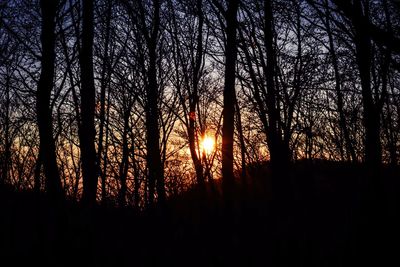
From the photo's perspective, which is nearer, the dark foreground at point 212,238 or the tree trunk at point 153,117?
the dark foreground at point 212,238

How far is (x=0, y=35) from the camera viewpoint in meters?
12.1

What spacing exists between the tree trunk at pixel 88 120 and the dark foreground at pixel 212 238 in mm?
608

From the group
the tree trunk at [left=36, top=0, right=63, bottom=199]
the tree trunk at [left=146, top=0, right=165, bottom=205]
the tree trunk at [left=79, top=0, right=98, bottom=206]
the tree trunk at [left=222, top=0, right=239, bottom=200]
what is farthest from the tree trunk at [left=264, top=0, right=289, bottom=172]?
the tree trunk at [left=36, top=0, right=63, bottom=199]

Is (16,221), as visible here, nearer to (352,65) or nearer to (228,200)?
(228,200)

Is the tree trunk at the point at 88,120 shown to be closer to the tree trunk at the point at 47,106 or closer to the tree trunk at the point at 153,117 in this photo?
the tree trunk at the point at 47,106

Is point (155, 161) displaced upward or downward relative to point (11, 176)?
downward

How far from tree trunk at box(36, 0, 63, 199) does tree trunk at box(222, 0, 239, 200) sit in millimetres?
3541

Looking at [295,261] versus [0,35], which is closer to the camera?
[295,261]

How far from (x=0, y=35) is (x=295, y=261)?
1343cm

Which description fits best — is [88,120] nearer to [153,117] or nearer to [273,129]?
[153,117]

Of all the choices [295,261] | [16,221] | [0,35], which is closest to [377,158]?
[295,261]

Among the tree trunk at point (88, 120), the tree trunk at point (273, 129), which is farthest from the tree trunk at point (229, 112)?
the tree trunk at point (88, 120)

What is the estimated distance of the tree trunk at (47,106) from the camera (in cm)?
598

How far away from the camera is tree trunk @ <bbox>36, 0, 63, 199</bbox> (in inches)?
235
